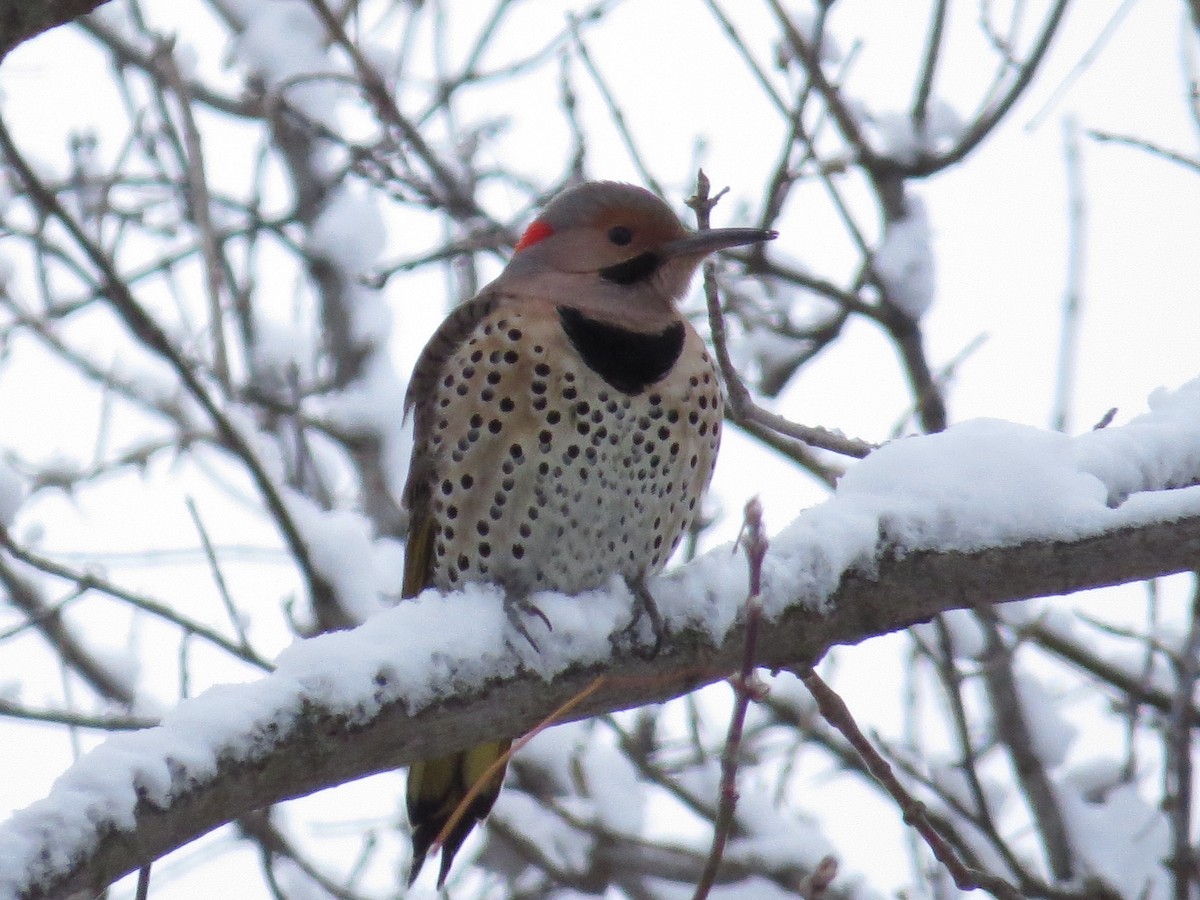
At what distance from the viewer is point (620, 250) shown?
159 inches

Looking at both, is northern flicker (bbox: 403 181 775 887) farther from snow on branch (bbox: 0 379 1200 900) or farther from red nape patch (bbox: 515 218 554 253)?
snow on branch (bbox: 0 379 1200 900)

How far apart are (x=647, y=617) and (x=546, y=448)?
0.73 m

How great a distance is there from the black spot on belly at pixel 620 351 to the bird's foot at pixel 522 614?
2.48ft

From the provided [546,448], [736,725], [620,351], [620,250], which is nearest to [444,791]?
[546,448]

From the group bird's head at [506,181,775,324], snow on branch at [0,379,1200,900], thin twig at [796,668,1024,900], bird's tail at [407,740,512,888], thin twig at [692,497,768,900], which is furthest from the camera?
bird's head at [506,181,775,324]

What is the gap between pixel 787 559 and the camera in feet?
8.67

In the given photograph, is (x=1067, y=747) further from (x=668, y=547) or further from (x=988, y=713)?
(x=668, y=547)

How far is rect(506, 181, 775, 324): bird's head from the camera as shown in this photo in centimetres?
398

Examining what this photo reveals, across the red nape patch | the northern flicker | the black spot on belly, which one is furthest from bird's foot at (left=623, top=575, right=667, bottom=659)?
the red nape patch

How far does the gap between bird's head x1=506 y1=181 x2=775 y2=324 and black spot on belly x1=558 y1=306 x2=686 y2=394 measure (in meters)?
0.27

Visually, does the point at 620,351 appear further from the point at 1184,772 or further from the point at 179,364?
the point at 1184,772

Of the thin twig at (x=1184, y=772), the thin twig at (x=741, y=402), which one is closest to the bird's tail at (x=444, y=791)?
the thin twig at (x=741, y=402)

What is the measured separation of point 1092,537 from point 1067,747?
275 cm

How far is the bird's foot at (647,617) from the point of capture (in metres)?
2.72
